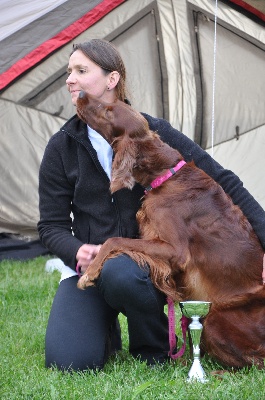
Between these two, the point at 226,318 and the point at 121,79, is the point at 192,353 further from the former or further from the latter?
the point at 121,79

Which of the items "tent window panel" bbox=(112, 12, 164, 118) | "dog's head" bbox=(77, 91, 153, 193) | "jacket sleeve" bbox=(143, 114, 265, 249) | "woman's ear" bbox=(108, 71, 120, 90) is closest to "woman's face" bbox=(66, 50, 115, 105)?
"woman's ear" bbox=(108, 71, 120, 90)

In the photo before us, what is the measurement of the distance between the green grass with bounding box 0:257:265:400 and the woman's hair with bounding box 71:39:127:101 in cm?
122

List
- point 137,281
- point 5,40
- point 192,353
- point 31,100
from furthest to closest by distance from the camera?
point 31,100 → point 5,40 → point 192,353 → point 137,281

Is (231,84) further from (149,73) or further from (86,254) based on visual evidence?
(86,254)

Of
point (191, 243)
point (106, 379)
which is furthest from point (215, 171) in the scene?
point (106, 379)

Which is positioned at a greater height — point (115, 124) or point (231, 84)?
point (115, 124)

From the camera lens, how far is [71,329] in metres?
3.59

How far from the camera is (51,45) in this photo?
636 centimetres

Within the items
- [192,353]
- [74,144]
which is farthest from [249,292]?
[74,144]

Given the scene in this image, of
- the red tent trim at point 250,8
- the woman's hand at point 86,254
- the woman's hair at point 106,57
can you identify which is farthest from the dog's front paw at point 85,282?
the red tent trim at point 250,8

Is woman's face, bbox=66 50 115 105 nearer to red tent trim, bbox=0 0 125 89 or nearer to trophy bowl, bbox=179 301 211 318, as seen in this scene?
trophy bowl, bbox=179 301 211 318

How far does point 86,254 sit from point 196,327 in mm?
588

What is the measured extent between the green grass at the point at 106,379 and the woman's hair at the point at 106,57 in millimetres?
1216

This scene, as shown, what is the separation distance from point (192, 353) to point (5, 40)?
3517 mm
